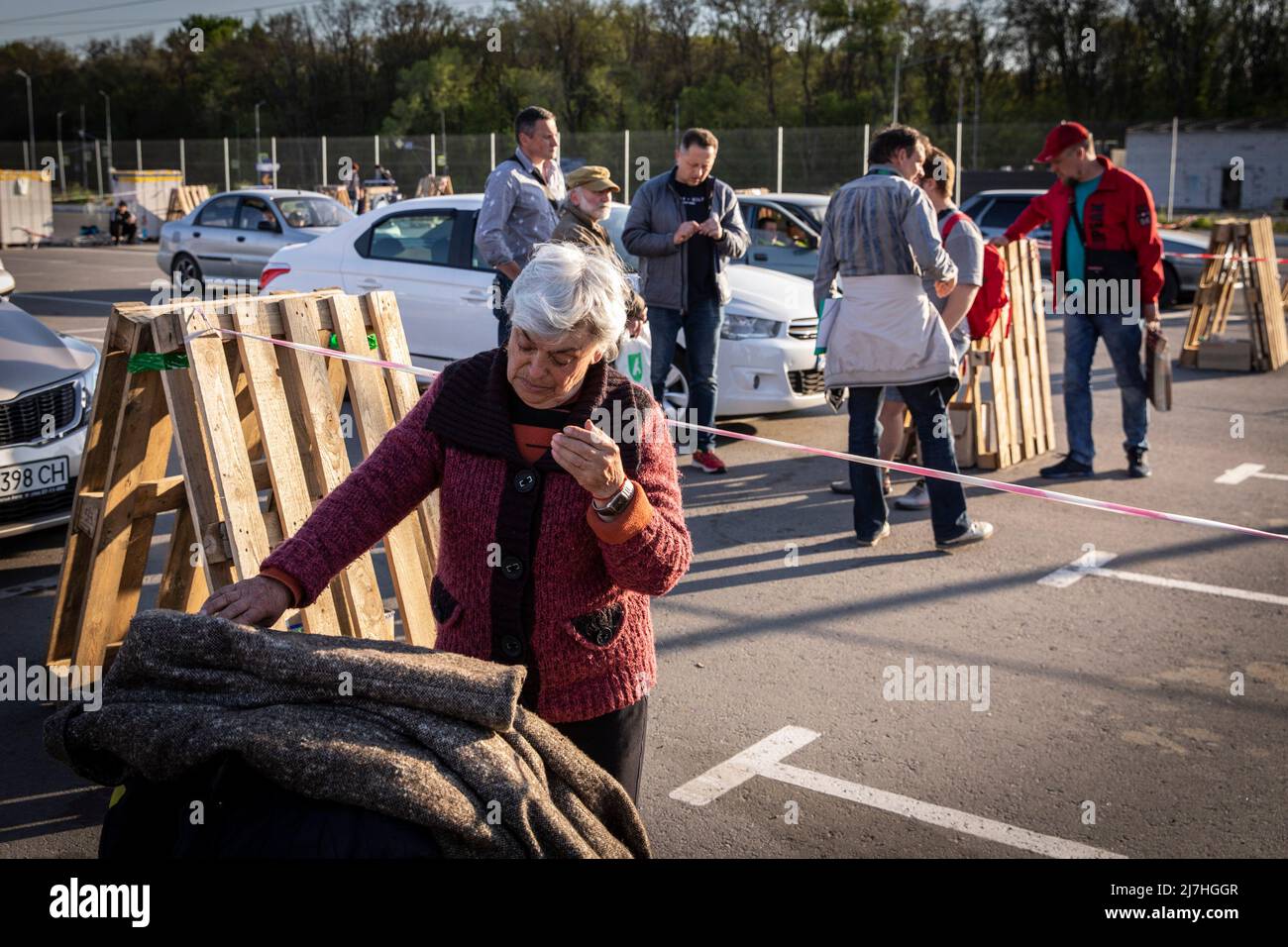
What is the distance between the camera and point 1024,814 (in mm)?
3920

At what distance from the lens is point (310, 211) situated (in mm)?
20359

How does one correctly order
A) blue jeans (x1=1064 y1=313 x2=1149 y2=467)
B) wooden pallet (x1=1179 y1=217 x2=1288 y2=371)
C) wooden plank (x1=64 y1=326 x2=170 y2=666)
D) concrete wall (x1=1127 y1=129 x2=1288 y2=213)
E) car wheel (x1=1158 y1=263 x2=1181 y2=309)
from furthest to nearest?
concrete wall (x1=1127 y1=129 x2=1288 y2=213) < car wheel (x1=1158 y1=263 x2=1181 y2=309) < wooden pallet (x1=1179 y1=217 x2=1288 y2=371) < blue jeans (x1=1064 y1=313 x2=1149 y2=467) < wooden plank (x1=64 y1=326 x2=170 y2=666)

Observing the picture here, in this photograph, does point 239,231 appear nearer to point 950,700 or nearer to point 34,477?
point 34,477

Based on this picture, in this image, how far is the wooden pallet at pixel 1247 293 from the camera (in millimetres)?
12820

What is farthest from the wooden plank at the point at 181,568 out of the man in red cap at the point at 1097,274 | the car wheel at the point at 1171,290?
the car wheel at the point at 1171,290

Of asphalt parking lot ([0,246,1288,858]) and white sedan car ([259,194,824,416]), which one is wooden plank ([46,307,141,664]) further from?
white sedan car ([259,194,824,416])

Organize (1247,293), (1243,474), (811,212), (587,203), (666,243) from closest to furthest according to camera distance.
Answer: (587,203) < (666,243) < (1243,474) < (1247,293) < (811,212)

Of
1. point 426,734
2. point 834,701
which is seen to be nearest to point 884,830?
point 834,701

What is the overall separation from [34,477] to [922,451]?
4.49m

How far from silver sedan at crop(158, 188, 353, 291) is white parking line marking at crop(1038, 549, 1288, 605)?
15.4m

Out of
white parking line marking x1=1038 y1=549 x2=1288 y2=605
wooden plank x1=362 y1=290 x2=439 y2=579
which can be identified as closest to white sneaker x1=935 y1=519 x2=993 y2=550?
white parking line marking x1=1038 y1=549 x2=1288 y2=605

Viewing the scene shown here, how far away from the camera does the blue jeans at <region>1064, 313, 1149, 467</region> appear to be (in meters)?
8.12

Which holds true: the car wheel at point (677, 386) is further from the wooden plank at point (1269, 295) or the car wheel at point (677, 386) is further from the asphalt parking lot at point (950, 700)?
the wooden plank at point (1269, 295)

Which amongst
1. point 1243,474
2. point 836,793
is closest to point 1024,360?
point 1243,474
